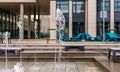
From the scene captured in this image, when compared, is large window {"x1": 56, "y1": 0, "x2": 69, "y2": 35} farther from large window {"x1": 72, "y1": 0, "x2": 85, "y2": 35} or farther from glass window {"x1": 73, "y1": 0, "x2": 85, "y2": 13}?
glass window {"x1": 73, "y1": 0, "x2": 85, "y2": 13}

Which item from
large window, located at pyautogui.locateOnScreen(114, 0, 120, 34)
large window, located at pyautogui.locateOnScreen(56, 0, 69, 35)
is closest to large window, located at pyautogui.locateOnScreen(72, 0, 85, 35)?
large window, located at pyautogui.locateOnScreen(56, 0, 69, 35)

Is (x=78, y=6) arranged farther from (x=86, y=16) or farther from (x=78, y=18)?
(x=86, y=16)

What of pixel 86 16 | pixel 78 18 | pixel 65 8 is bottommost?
pixel 78 18

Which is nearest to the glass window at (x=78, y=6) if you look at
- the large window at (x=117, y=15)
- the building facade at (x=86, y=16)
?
the building facade at (x=86, y=16)

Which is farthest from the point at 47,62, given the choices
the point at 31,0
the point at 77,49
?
the point at 31,0

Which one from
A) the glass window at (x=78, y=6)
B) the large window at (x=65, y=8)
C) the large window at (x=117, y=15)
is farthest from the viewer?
the glass window at (x=78, y=6)

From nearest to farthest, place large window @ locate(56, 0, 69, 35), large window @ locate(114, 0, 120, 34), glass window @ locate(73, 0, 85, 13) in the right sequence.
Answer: large window @ locate(114, 0, 120, 34) < large window @ locate(56, 0, 69, 35) < glass window @ locate(73, 0, 85, 13)

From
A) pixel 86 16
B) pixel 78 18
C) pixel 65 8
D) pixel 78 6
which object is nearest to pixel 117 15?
pixel 86 16

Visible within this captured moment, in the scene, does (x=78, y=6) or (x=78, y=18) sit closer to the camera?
(x=78, y=18)

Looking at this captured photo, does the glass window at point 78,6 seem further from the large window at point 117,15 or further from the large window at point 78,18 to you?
the large window at point 117,15

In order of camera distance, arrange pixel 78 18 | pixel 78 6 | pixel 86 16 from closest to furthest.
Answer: pixel 86 16 → pixel 78 18 → pixel 78 6

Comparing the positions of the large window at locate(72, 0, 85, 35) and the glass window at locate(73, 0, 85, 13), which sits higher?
the glass window at locate(73, 0, 85, 13)

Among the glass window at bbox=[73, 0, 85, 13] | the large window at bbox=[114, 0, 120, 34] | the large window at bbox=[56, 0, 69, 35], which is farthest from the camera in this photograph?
the glass window at bbox=[73, 0, 85, 13]

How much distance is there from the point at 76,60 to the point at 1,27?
123 feet
